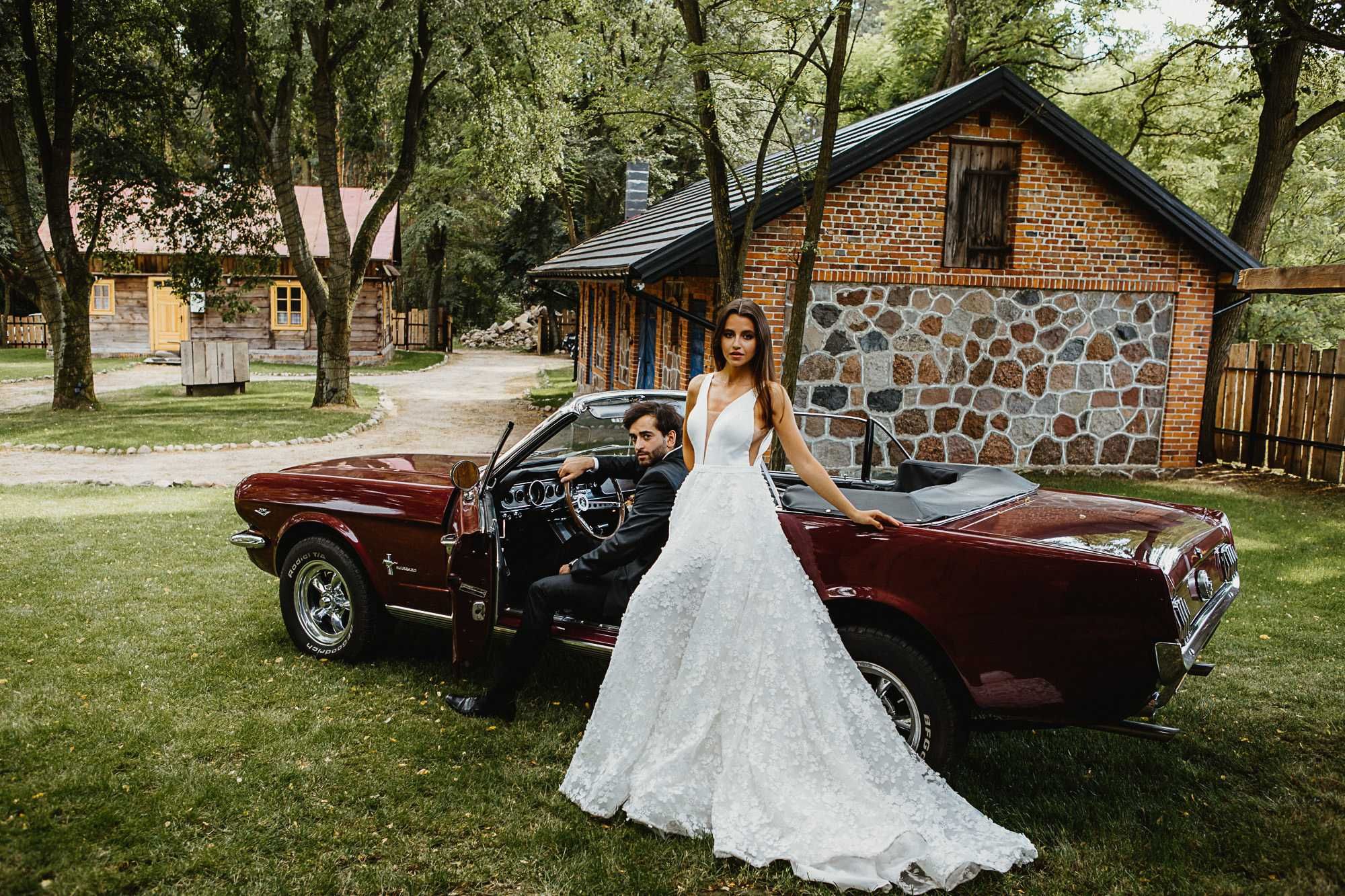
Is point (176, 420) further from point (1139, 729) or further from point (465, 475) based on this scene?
point (1139, 729)

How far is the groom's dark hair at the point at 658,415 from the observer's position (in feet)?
15.5

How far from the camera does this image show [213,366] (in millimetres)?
22609

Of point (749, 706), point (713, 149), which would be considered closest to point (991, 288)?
point (713, 149)

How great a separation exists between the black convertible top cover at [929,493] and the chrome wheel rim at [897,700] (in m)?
0.61

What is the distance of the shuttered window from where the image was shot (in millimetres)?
12797

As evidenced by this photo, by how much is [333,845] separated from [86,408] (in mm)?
17670

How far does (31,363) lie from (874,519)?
32.5 metres

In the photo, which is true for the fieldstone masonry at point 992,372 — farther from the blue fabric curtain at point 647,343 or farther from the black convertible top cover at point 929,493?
the black convertible top cover at point 929,493

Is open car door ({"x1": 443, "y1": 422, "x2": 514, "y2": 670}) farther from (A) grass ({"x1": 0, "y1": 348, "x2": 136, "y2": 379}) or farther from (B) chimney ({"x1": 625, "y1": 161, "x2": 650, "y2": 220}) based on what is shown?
(A) grass ({"x1": 0, "y1": 348, "x2": 136, "y2": 379})

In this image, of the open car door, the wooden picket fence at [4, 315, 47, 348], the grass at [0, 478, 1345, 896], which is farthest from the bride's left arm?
the wooden picket fence at [4, 315, 47, 348]

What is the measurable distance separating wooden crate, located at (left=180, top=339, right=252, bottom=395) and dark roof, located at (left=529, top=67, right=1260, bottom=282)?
12.0 m

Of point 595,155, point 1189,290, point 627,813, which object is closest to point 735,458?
point 627,813

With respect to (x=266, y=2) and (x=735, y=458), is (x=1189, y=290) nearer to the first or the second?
(x=735, y=458)

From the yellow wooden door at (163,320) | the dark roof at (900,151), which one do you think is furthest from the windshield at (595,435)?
the yellow wooden door at (163,320)
